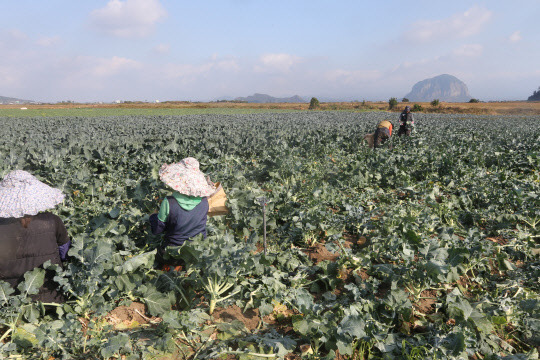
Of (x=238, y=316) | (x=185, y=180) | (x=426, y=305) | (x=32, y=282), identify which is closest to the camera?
(x=32, y=282)

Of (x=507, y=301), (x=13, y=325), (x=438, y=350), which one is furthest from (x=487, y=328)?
(x=13, y=325)

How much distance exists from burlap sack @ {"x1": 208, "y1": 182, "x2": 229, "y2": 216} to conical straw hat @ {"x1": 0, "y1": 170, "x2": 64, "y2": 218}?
1.94 meters

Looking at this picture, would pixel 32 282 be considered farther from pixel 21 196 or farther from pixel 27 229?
pixel 21 196

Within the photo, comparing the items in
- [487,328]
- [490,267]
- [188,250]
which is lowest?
[490,267]

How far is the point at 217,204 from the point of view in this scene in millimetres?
4441

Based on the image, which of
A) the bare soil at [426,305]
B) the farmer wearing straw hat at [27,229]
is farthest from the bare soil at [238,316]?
the bare soil at [426,305]

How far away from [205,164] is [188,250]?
198 inches

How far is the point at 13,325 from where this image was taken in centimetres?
257

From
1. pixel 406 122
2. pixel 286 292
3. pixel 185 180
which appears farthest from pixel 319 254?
pixel 406 122

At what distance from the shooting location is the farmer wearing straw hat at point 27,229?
273cm

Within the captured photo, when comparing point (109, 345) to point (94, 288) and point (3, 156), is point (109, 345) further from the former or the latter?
point (3, 156)

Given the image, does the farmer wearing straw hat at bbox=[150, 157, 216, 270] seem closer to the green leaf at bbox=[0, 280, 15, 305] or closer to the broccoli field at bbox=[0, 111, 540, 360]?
the broccoli field at bbox=[0, 111, 540, 360]

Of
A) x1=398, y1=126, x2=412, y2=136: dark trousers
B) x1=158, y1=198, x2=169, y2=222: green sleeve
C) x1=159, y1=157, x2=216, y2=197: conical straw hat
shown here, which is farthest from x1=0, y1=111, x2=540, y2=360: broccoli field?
x1=398, y1=126, x2=412, y2=136: dark trousers

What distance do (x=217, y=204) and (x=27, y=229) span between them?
2.16m
